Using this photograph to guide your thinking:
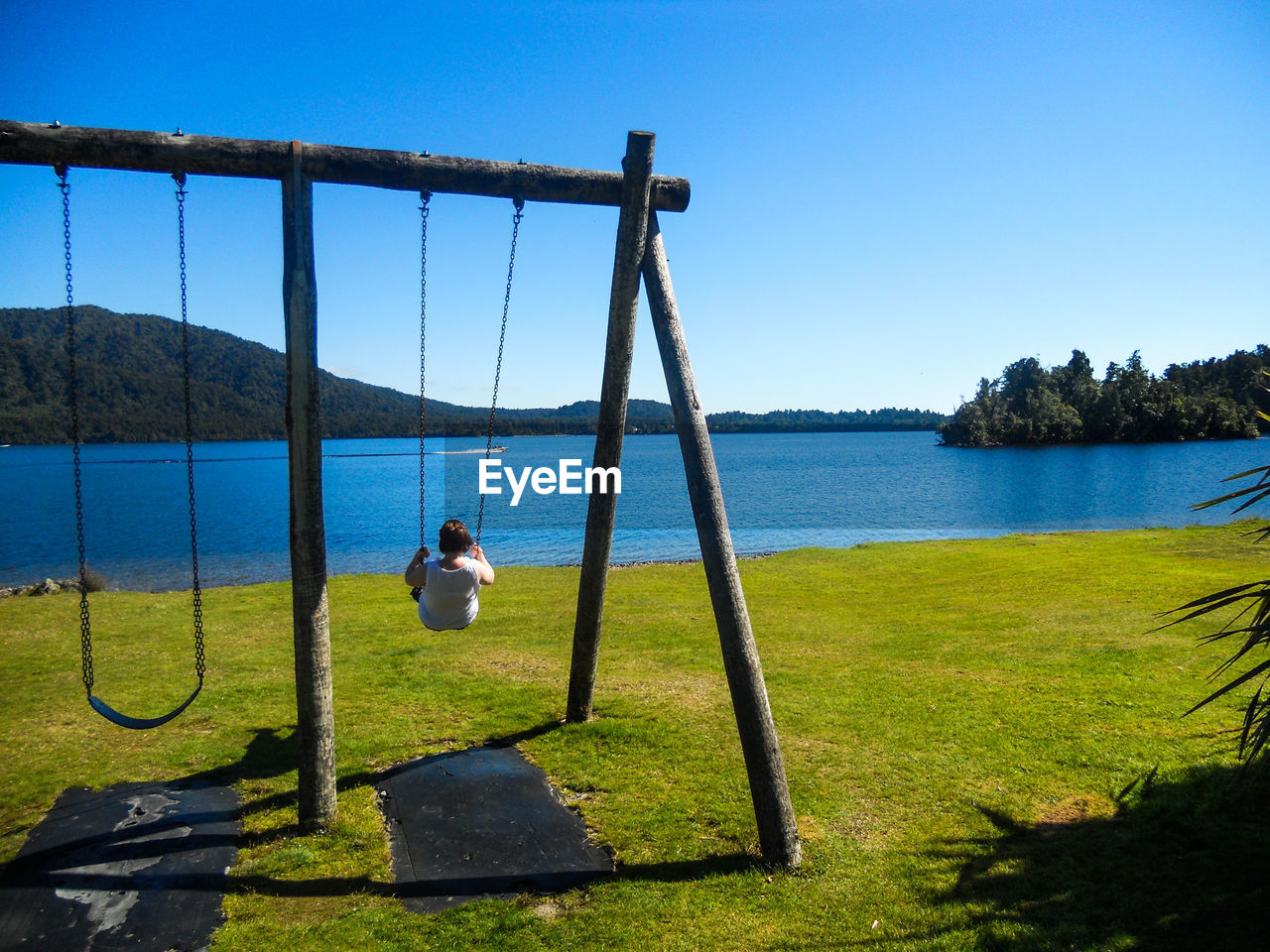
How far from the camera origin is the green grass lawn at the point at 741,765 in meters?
4.63

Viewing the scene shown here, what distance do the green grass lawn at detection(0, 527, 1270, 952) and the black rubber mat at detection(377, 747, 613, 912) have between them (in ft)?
0.62

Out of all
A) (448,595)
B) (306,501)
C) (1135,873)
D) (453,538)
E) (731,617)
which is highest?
(306,501)

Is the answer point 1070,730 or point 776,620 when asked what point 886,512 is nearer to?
point 776,620

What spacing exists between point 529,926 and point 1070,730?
5.97 metres

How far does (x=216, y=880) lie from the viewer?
5066mm

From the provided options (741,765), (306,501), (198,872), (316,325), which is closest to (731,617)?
(741,765)

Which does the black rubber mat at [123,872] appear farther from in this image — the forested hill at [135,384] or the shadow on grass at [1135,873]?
the forested hill at [135,384]

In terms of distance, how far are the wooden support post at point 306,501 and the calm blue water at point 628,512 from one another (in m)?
7.45

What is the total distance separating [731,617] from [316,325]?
3926 mm

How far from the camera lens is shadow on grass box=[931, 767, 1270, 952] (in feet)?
14.0

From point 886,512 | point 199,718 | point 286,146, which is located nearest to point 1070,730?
point 286,146

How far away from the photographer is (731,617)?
5.64 meters

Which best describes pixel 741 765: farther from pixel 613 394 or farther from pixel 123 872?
pixel 123 872

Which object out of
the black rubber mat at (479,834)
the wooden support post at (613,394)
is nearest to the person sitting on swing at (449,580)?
the wooden support post at (613,394)
